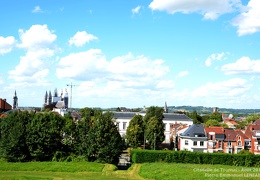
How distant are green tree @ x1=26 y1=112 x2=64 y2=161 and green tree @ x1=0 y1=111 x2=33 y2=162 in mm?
1020

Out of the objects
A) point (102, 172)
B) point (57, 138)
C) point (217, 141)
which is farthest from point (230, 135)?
point (57, 138)

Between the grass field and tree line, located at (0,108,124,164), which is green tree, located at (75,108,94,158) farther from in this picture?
the grass field

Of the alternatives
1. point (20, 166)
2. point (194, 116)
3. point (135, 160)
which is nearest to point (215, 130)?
point (135, 160)

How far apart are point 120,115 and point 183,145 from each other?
35510 mm

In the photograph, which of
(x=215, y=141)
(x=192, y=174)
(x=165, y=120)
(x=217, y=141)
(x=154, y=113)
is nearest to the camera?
(x=192, y=174)

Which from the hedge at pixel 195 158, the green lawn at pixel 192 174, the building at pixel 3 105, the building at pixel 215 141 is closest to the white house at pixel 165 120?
the building at pixel 215 141

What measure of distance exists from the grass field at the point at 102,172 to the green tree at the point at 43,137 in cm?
361

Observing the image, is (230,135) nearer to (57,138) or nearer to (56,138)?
(57,138)

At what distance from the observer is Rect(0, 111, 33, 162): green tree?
51.2 meters

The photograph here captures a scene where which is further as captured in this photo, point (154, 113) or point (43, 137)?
point (154, 113)

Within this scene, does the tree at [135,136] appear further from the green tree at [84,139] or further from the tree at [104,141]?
the green tree at [84,139]

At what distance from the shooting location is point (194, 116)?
132 metres

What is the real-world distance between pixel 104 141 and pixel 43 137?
33.7 feet

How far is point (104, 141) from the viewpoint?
5334cm
